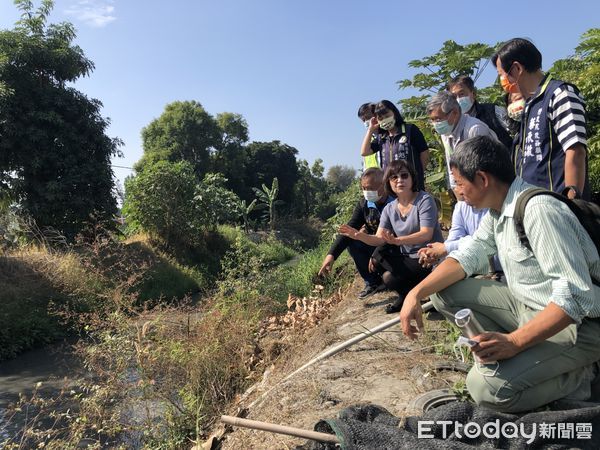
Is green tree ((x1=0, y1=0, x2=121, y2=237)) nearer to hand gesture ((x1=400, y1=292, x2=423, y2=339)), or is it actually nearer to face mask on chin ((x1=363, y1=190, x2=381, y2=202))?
face mask on chin ((x1=363, y1=190, x2=381, y2=202))

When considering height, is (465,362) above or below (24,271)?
below

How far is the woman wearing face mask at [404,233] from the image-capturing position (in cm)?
369

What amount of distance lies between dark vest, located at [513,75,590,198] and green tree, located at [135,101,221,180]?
899 inches

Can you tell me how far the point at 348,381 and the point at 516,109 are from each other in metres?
2.19

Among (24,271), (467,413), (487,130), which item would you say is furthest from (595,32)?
(24,271)

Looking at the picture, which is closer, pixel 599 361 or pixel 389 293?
pixel 599 361

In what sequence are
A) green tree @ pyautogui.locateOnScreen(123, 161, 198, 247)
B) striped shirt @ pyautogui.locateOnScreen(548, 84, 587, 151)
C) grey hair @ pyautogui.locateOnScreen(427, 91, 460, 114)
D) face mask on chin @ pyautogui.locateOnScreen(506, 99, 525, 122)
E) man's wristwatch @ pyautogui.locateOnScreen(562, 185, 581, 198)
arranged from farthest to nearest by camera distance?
green tree @ pyautogui.locateOnScreen(123, 161, 198, 247), grey hair @ pyautogui.locateOnScreen(427, 91, 460, 114), face mask on chin @ pyautogui.locateOnScreen(506, 99, 525, 122), striped shirt @ pyautogui.locateOnScreen(548, 84, 587, 151), man's wristwatch @ pyautogui.locateOnScreen(562, 185, 581, 198)

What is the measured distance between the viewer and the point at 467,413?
77.0 inches

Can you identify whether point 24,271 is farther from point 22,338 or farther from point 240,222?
point 240,222

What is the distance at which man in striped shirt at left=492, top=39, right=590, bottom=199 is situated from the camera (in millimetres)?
2576

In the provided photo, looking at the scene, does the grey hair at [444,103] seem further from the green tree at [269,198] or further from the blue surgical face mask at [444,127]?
the green tree at [269,198]

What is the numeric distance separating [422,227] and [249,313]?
2764mm

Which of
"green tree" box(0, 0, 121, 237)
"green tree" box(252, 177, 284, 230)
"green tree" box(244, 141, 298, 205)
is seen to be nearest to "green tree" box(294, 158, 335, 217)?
"green tree" box(244, 141, 298, 205)

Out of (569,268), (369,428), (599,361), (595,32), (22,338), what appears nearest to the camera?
(569,268)
